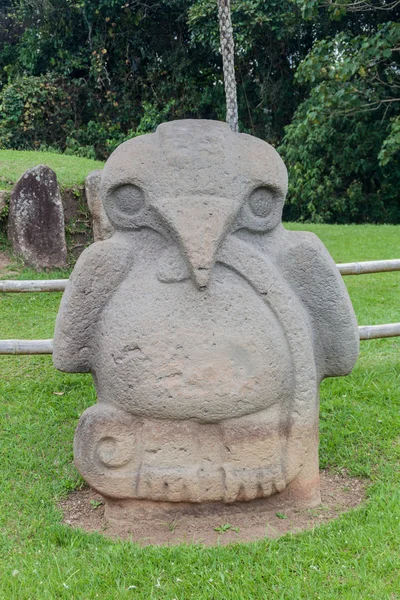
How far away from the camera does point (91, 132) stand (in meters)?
14.9

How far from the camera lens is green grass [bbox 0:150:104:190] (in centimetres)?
772

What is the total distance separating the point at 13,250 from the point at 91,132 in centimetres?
837

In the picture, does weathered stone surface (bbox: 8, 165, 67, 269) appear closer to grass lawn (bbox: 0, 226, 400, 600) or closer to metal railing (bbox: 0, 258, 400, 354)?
metal railing (bbox: 0, 258, 400, 354)

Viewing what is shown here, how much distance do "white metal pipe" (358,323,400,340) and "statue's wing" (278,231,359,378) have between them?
1.55 meters

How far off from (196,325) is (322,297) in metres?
0.55

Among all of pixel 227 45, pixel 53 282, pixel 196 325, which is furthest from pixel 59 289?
pixel 227 45

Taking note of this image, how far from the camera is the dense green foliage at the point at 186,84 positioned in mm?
12852

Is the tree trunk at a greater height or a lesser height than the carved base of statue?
greater

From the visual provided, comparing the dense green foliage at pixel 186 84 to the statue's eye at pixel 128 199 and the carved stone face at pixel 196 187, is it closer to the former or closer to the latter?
the carved stone face at pixel 196 187

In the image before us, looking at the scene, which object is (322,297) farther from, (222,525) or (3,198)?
(3,198)

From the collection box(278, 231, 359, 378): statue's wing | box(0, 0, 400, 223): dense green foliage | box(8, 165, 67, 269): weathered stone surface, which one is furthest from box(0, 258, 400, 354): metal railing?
box(0, 0, 400, 223): dense green foliage

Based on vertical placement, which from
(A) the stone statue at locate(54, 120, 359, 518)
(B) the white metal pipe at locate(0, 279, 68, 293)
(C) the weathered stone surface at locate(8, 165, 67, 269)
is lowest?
(C) the weathered stone surface at locate(8, 165, 67, 269)

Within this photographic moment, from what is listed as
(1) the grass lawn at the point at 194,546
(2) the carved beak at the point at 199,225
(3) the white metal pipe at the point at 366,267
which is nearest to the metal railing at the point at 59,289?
(3) the white metal pipe at the point at 366,267

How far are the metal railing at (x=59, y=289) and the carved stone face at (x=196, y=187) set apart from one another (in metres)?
Result: 1.60
